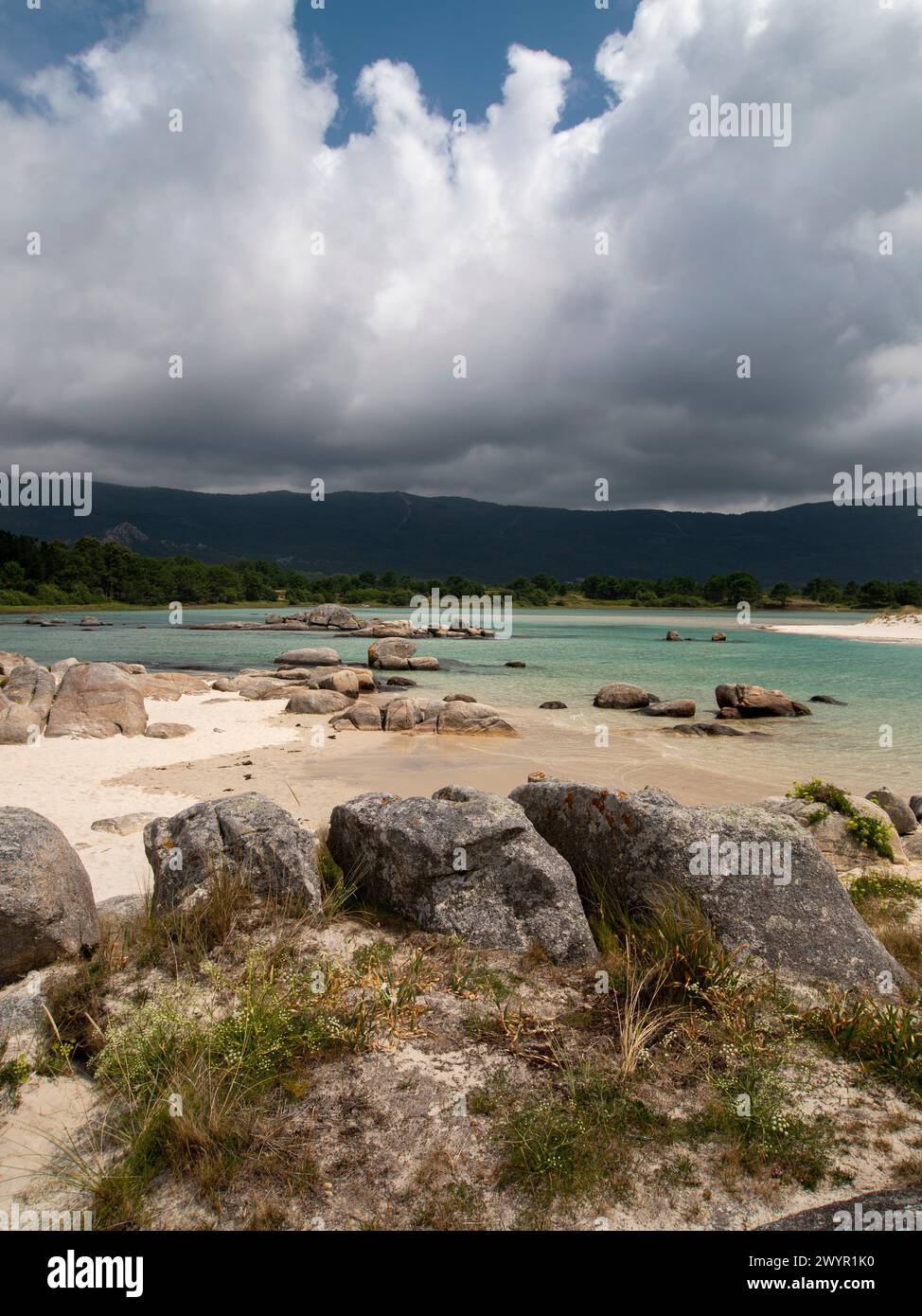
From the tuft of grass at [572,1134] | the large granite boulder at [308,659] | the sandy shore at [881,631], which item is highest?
the sandy shore at [881,631]

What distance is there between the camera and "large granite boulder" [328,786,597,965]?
6.32 m

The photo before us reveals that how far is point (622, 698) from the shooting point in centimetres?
3334

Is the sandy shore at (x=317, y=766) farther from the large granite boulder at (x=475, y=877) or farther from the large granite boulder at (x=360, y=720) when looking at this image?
the large granite boulder at (x=475, y=877)

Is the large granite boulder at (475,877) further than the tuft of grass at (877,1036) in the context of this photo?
Yes

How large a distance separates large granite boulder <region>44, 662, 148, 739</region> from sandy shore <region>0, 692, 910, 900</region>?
0.86 meters

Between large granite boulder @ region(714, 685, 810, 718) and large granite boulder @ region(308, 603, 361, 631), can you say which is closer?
large granite boulder @ region(714, 685, 810, 718)

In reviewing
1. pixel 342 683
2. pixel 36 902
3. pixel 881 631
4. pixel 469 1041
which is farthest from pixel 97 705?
pixel 881 631

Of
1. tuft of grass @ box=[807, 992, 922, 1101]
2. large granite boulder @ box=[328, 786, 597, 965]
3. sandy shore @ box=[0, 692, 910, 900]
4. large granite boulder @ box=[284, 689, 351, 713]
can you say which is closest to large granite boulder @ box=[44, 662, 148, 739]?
sandy shore @ box=[0, 692, 910, 900]

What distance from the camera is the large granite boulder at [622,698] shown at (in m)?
33.2

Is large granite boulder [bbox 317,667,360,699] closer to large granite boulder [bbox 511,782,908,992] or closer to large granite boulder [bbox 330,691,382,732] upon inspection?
large granite boulder [bbox 330,691,382,732]

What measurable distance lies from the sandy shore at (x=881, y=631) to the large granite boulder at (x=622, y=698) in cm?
6668

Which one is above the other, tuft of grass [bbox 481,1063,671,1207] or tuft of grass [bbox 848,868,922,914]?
tuft of grass [bbox 481,1063,671,1207]

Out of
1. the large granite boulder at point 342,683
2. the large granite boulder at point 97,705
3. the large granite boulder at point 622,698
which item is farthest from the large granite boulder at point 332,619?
the large granite boulder at point 97,705

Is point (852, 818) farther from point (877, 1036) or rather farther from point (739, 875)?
point (877, 1036)
